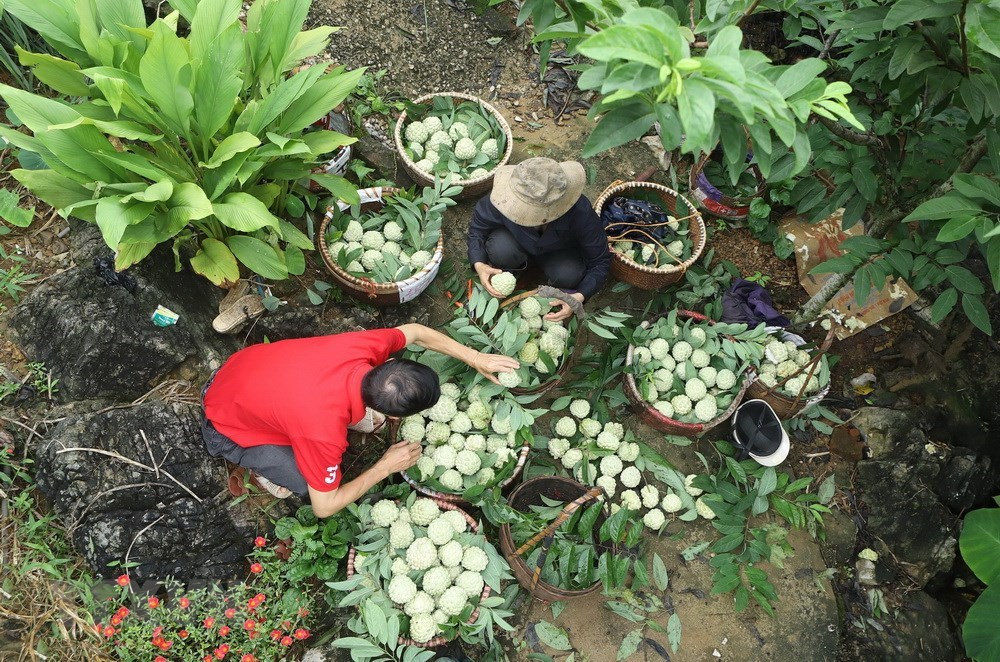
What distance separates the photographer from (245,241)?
8.27ft

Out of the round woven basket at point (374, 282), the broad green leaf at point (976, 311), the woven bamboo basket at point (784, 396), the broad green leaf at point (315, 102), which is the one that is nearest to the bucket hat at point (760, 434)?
the woven bamboo basket at point (784, 396)

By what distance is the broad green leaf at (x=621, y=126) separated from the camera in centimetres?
152

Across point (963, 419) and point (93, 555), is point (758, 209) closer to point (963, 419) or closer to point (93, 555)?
point (963, 419)

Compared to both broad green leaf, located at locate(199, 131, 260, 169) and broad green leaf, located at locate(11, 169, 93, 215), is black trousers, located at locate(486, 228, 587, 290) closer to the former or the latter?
broad green leaf, located at locate(199, 131, 260, 169)

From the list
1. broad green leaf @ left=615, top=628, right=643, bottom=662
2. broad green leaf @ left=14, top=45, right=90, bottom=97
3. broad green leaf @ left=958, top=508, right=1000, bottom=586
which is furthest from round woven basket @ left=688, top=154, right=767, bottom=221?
broad green leaf @ left=14, top=45, right=90, bottom=97

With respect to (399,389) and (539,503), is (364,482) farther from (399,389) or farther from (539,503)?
(539,503)

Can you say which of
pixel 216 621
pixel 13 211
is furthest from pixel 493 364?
pixel 13 211

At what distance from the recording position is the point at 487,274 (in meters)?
2.96

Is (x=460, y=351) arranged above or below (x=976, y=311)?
below

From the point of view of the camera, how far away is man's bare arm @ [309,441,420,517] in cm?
229

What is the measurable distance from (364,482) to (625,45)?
182 centimetres

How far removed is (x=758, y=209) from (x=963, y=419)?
1538 mm

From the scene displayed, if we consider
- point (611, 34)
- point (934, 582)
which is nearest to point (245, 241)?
point (611, 34)

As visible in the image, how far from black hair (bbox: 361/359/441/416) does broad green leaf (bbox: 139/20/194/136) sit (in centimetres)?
118
